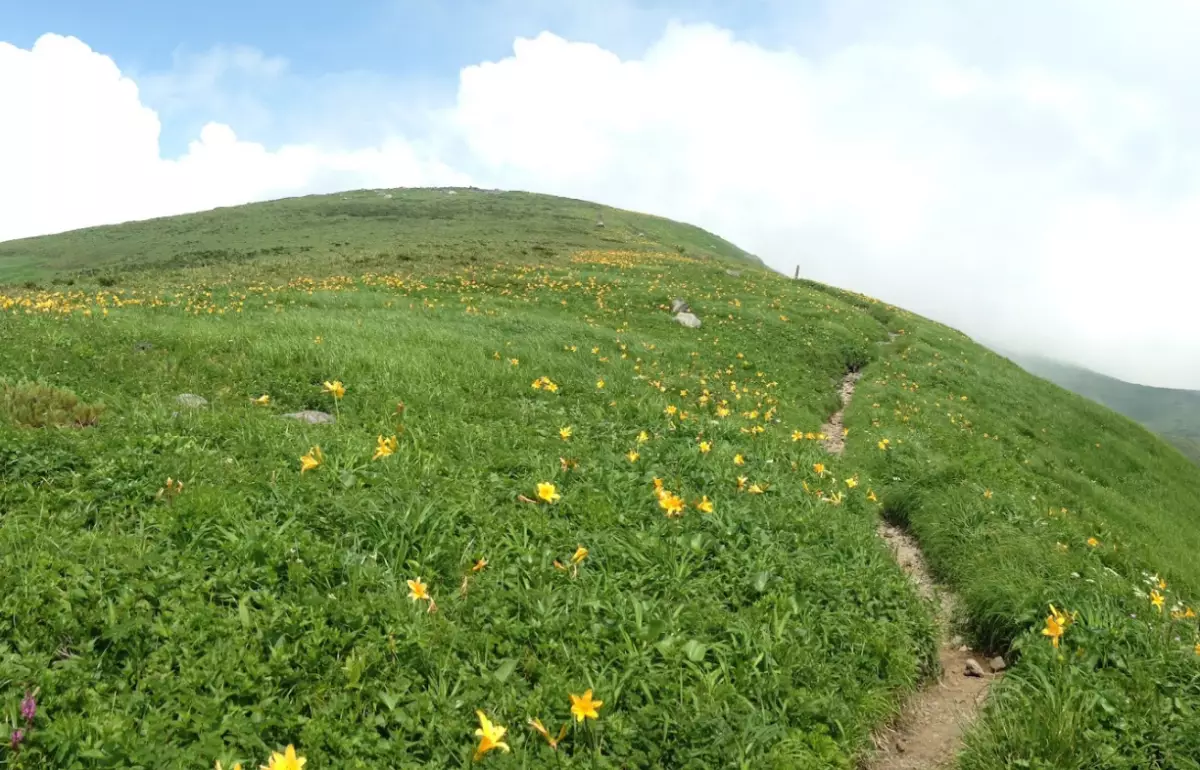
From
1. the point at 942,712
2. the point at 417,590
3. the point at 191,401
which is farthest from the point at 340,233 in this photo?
the point at 942,712

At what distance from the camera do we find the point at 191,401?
8.02 m

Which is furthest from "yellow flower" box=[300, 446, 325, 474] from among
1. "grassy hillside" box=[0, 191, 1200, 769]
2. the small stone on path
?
the small stone on path

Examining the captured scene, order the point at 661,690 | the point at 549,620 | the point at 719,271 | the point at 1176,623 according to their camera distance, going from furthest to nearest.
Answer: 1. the point at 719,271
2. the point at 1176,623
3. the point at 549,620
4. the point at 661,690

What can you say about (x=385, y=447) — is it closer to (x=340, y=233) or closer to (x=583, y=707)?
(x=583, y=707)

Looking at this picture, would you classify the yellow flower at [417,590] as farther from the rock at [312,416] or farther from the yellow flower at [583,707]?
the rock at [312,416]

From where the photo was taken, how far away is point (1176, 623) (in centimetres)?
612

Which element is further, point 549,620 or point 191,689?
point 549,620

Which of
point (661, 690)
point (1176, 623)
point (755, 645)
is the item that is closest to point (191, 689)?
point (661, 690)

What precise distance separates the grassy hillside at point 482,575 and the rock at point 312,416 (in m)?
0.21

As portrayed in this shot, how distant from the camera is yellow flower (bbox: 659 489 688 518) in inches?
259

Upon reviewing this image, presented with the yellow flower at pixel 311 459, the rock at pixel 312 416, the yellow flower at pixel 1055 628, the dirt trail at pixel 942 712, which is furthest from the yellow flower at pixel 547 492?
the yellow flower at pixel 1055 628

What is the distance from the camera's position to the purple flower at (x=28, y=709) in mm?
3293

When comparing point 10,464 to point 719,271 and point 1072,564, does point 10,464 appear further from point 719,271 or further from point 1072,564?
point 719,271

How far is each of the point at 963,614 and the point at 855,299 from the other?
37904mm
